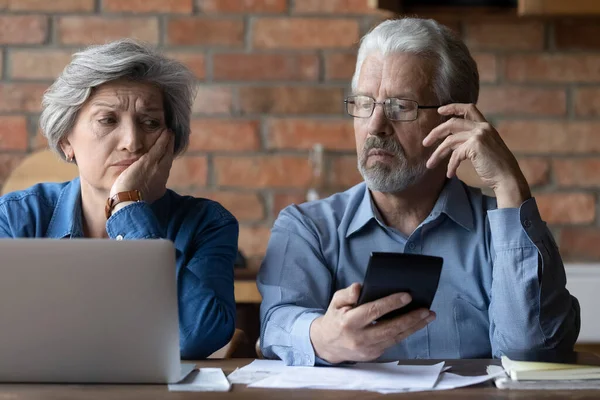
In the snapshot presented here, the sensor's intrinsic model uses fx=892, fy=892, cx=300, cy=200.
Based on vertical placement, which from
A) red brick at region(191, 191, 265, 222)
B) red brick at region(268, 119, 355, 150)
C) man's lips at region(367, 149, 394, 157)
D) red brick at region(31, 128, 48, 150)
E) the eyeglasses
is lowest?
red brick at region(191, 191, 265, 222)

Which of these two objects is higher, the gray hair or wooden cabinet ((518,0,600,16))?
wooden cabinet ((518,0,600,16))

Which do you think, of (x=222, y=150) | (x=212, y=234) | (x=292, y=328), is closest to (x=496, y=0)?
(x=222, y=150)

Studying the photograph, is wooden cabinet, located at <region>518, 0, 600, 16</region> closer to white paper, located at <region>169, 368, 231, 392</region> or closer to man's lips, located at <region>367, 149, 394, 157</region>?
man's lips, located at <region>367, 149, 394, 157</region>

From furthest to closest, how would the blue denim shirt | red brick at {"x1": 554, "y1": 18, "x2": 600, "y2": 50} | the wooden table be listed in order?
1. red brick at {"x1": 554, "y1": 18, "x2": 600, "y2": 50}
2. the blue denim shirt
3. the wooden table

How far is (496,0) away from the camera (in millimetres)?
2668

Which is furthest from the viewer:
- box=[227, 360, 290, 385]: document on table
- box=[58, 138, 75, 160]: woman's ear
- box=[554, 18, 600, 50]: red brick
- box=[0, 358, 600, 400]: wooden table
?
box=[554, 18, 600, 50]: red brick

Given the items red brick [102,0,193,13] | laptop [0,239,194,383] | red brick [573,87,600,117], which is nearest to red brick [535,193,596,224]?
red brick [573,87,600,117]

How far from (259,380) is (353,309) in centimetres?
18

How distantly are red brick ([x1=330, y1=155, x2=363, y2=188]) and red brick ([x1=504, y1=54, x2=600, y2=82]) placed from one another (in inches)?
22.0

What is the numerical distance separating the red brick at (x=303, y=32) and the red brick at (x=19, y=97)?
723 mm

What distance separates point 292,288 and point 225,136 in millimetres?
1266

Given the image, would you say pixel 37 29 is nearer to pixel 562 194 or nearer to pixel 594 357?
pixel 562 194

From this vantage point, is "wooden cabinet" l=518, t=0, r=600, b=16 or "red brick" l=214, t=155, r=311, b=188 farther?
"red brick" l=214, t=155, r=311, b=188

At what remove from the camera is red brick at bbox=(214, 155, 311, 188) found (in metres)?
2.83
